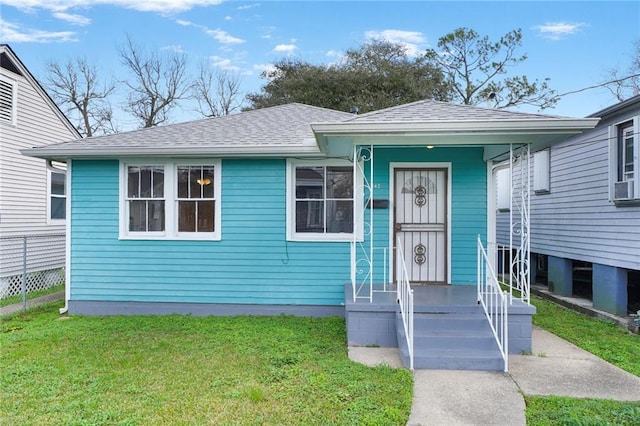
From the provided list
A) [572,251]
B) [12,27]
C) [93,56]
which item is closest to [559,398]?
[572,251]

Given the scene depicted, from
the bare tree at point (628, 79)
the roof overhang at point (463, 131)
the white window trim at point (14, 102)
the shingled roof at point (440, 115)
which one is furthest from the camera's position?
the bare tree at point (628, 79)

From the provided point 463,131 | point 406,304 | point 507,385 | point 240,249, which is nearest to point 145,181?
point 240,249

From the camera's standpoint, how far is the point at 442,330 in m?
4.68

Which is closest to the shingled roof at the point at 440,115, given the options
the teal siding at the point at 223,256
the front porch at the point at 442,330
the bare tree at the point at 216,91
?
the teal siding at the point at 223,256

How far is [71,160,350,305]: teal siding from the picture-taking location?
641cm

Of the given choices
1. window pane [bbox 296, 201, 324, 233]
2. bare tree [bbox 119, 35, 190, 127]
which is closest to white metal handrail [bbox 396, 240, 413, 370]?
window pane [bbox 296, 201, 324, 233]

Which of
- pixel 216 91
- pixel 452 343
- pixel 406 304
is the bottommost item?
pixel 452 343

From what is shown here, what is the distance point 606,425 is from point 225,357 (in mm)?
3461

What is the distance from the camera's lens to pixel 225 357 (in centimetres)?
446

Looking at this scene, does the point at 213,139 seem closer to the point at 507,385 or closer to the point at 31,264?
the point at 507,385

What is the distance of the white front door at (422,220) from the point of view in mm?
Result: 6277

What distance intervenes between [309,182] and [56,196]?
25.2 ft

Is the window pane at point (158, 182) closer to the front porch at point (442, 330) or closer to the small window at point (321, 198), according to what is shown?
the small window at point (321, 198)

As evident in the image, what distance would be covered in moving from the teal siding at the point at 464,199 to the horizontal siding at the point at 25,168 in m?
8.20
